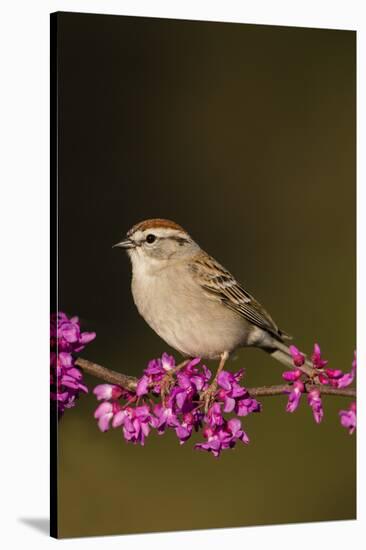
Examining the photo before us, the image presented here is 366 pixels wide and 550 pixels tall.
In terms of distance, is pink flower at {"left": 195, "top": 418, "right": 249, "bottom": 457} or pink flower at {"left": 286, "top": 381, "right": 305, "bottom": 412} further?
pink flower at {"left": 286, "top": 381, "right": 305, "bottom": 412}

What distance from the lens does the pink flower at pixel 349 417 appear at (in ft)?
22.0

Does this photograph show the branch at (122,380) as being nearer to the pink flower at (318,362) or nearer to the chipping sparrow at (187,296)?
the pink flower at (318,362)

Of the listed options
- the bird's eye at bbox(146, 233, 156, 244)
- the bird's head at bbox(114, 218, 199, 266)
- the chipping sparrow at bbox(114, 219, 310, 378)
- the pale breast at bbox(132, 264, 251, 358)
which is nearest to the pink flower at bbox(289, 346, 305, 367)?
the chipping sparrow at bbox(114, 219, 310, 378)

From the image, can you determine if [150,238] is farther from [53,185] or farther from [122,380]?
[122,380]

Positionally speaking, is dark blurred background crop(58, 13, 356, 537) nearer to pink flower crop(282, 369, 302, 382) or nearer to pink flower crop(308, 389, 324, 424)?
pink flower crop(308, 389, 324, 424)

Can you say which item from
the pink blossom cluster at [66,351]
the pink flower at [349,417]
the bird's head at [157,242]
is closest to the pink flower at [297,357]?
the pink flower at [349,417]

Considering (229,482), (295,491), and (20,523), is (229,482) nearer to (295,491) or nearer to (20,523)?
(295,491)

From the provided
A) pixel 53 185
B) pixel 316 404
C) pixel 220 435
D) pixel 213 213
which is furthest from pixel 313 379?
pixel 53 185

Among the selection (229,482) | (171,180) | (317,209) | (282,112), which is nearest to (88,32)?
(171,180)

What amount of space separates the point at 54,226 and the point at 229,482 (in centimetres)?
196

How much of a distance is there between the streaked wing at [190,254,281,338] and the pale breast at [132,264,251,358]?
0.14 ft

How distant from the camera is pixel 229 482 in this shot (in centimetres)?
636

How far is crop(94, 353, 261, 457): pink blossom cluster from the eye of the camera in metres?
5.65

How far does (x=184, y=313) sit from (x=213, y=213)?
24.3 inches
